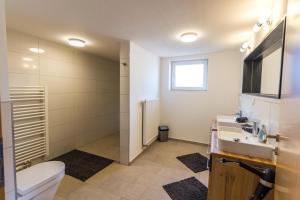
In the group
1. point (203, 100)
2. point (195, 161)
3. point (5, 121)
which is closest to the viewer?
point (5, 121)

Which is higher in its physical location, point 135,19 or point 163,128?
point 135,19

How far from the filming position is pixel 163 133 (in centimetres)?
374

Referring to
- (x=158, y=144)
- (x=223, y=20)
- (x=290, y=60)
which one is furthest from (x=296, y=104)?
(x=158, y=144)

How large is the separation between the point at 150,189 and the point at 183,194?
1.34ft

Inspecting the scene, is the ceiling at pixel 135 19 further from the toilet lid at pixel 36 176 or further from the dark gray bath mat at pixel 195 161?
the dark gray bath mat at pixel 195 161

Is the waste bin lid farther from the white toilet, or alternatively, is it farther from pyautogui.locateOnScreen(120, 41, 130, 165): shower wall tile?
the white toilet

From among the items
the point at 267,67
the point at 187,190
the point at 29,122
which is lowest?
the point at 187,190

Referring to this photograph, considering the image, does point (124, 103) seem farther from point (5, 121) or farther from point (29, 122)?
point (5, 121)

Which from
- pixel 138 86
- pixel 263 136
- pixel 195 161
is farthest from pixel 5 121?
pixel 195 161

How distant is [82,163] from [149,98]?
1.68 meters

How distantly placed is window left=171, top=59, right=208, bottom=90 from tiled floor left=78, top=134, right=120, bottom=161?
6.06 feet

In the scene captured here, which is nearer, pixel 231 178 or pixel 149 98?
pixel 231 178

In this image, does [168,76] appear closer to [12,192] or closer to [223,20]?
[223,20]

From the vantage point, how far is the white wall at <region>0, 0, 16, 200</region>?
91 cm
